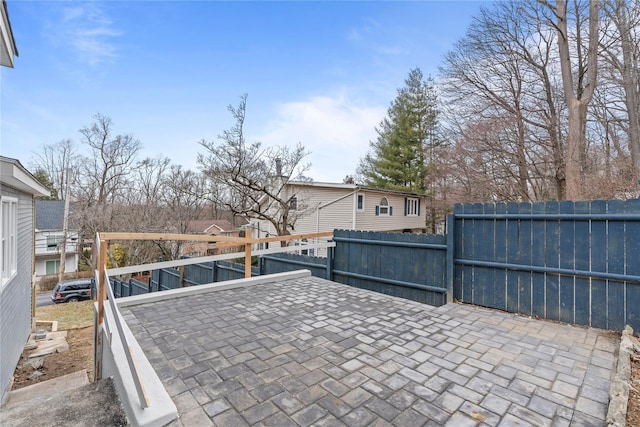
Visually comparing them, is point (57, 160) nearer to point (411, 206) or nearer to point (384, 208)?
point (384, 208)

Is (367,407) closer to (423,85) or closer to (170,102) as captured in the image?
(170,102)

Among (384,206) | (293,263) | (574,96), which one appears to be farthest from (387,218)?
(293,263)

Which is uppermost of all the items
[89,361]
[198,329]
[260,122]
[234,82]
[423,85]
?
[423,85]

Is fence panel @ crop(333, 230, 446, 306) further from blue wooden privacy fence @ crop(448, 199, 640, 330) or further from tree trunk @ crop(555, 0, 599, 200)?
tree trunk @ crop(555, 0, 599, 200)

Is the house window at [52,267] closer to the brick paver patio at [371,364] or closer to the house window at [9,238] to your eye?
the house window at [9,238]

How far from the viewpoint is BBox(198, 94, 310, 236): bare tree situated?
37.4 ft

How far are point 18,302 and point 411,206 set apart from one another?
17.7 meters

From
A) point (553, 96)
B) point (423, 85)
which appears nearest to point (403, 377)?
point (553, 96)

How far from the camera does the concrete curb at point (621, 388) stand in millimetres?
1869

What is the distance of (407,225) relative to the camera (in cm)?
1861

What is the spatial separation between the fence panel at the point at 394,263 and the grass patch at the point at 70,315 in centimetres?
805

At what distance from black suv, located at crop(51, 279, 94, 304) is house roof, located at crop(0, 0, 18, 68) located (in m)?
13.7

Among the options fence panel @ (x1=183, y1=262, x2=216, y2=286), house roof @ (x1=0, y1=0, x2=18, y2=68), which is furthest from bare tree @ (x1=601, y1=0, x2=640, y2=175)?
house roof @ (x1=0, y1=0, x2=18, y2=68)

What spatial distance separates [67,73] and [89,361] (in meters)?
9.38
